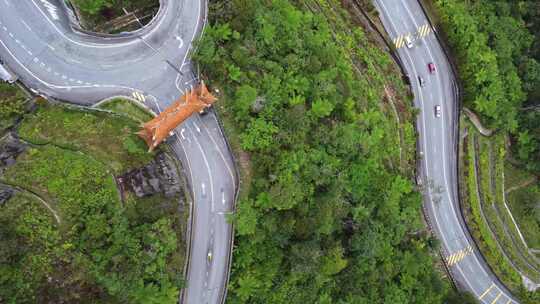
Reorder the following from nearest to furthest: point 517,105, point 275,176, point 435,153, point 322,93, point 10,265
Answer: point 10,265
point 275,176
point 322,93
point 435,153
point 517,105

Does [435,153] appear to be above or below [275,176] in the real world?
below

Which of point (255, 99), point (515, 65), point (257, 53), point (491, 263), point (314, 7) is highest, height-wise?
point (314, 7)

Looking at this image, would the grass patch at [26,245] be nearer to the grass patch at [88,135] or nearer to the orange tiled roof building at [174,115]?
the grass patch at [88,135]

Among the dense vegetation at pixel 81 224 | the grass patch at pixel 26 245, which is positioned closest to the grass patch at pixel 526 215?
the dense vegetation at pixel 81 224

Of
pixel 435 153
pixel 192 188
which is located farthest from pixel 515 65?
pixel 192 188

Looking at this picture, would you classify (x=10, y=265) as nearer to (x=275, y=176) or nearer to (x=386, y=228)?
(x=275, y=176)

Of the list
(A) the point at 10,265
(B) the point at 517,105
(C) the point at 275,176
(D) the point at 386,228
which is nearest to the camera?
(A) the point at 10,265
